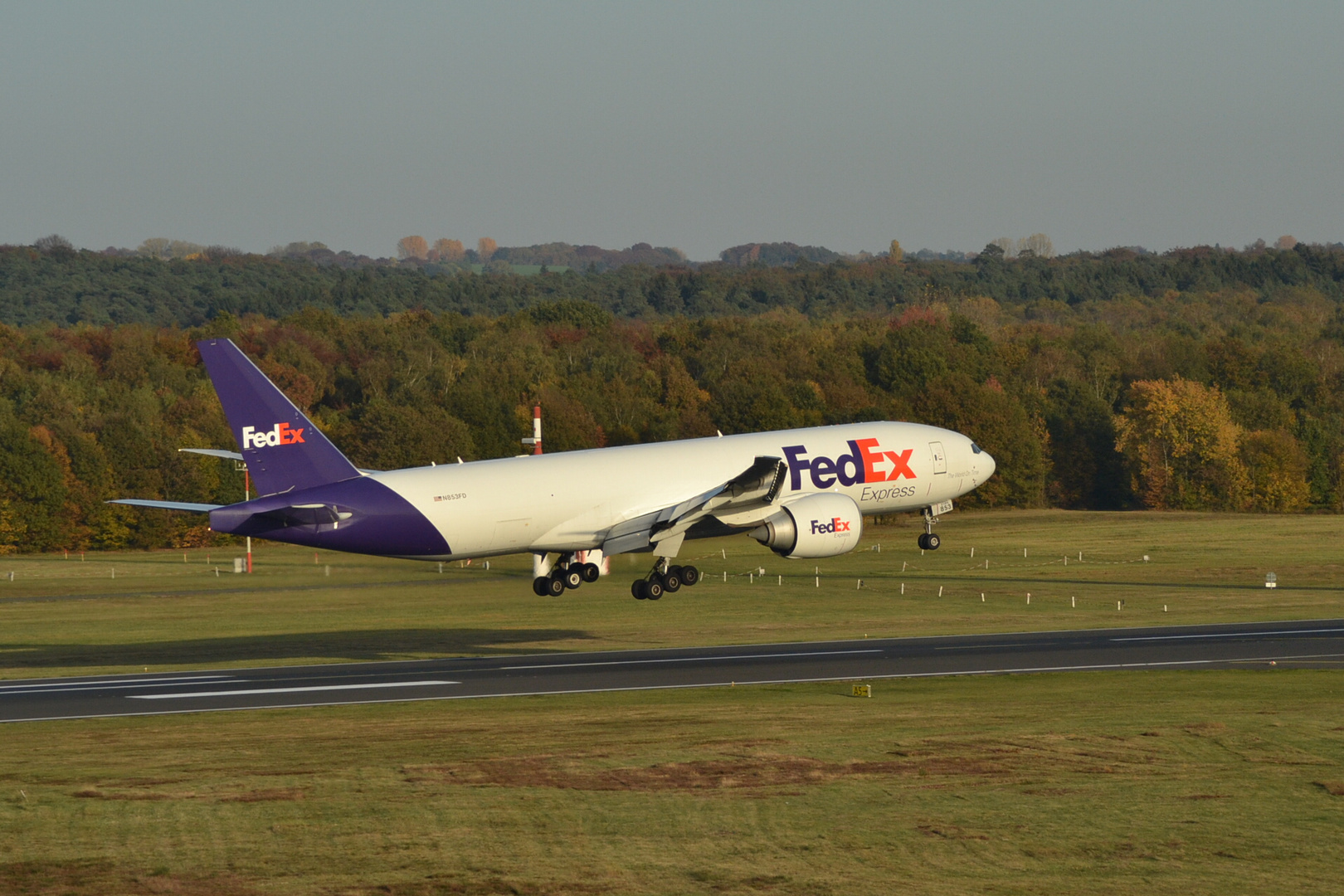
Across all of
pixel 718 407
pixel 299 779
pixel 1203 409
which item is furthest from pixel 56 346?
pixel 299 779

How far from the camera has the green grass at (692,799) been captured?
25781 mm

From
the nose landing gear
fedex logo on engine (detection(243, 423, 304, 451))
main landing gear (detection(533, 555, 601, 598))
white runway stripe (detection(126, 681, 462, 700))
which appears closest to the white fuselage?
the nose landing gear

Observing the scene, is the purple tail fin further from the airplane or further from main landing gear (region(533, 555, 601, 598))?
main landing gear (region(533, 555, 601, 598))

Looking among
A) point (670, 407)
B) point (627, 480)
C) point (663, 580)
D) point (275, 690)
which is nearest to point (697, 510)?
point (627, 480)

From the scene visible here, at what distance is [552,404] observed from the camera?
165 m

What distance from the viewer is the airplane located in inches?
2053

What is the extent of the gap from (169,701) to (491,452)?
4349 inches

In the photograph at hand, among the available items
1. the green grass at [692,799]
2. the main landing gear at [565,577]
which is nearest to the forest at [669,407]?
the main landing gear at [565,577]

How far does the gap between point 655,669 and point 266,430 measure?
1687 centimetres

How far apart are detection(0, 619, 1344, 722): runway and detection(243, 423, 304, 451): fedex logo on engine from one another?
8302mm

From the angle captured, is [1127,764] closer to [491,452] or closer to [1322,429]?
[491,452]

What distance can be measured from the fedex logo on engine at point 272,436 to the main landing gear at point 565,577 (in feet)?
36.1

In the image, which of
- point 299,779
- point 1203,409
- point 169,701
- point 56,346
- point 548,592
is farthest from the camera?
point 56,346

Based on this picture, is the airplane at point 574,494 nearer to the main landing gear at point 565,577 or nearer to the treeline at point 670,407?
the main landing gear at point 565,577
